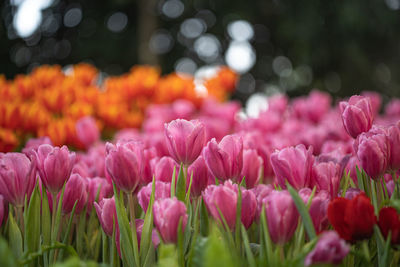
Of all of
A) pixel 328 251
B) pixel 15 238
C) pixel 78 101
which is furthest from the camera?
pixel 78 101

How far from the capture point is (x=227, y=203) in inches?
33.3

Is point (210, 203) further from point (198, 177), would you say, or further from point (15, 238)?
point (15, 238)

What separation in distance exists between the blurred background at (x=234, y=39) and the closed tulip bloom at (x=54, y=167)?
5341 mm

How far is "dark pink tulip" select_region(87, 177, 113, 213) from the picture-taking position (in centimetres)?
109

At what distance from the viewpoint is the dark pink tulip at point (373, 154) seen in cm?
92

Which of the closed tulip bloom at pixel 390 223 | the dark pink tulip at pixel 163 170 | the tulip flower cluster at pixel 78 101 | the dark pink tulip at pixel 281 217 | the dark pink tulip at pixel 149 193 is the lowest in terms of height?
Answer: the closed tulip bloom at pixel 390 223

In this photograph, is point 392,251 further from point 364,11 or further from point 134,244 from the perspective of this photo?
point 364,11

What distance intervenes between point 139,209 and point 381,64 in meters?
7.44

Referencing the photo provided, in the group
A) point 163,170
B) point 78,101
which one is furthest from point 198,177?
point 78,101

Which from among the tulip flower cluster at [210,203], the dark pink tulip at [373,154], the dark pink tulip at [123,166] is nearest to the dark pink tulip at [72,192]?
the tulip flower cluster at [210,203]

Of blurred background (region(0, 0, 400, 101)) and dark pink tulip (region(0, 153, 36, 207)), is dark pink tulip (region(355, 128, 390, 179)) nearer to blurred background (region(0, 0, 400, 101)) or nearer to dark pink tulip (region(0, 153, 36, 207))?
dark pink tulip (region(0, 153, 36, 207))

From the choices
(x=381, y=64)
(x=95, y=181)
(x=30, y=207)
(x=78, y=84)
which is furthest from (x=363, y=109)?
(x=381, y=64)

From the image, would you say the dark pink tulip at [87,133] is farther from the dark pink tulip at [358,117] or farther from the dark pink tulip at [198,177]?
the dark pink tulip at [358,117]

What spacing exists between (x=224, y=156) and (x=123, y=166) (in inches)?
8.4
